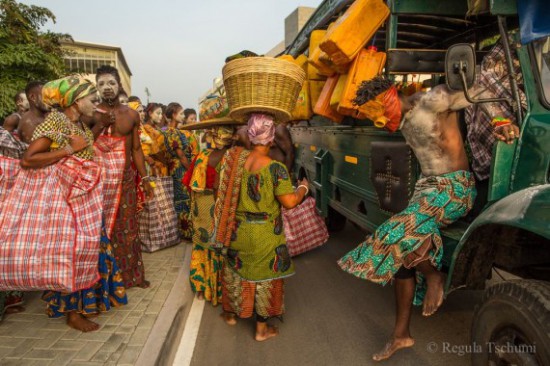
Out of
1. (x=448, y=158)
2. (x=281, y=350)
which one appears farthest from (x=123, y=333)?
(x=448, y=158)

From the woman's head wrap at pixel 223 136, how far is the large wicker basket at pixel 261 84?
18.8 inches

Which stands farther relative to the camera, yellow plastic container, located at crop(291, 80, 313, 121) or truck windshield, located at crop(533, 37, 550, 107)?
yellow plastic container, located at crop(291, 80, 313, 121)

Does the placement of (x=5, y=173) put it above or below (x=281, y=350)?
above

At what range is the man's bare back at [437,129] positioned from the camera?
266cm

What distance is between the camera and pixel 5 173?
289 cm

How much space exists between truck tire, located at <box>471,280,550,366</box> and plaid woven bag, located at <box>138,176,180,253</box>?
156 inches

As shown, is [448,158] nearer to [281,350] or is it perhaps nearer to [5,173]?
[281,350]

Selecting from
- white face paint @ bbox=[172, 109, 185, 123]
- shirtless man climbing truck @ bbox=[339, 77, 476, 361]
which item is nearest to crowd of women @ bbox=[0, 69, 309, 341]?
shirtless man climbing truck @ bbox=[339, 77, 476, 361]

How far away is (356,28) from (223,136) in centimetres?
151

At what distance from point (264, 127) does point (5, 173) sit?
A: 5.96ft

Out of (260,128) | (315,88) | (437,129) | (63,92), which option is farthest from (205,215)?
(315,88)

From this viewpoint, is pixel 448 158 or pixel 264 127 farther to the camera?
pixel 264 127

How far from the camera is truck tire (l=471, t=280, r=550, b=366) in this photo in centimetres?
182

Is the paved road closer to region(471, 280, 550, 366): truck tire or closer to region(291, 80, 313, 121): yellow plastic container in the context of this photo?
region(471, 280, 550, 366): truck tire
